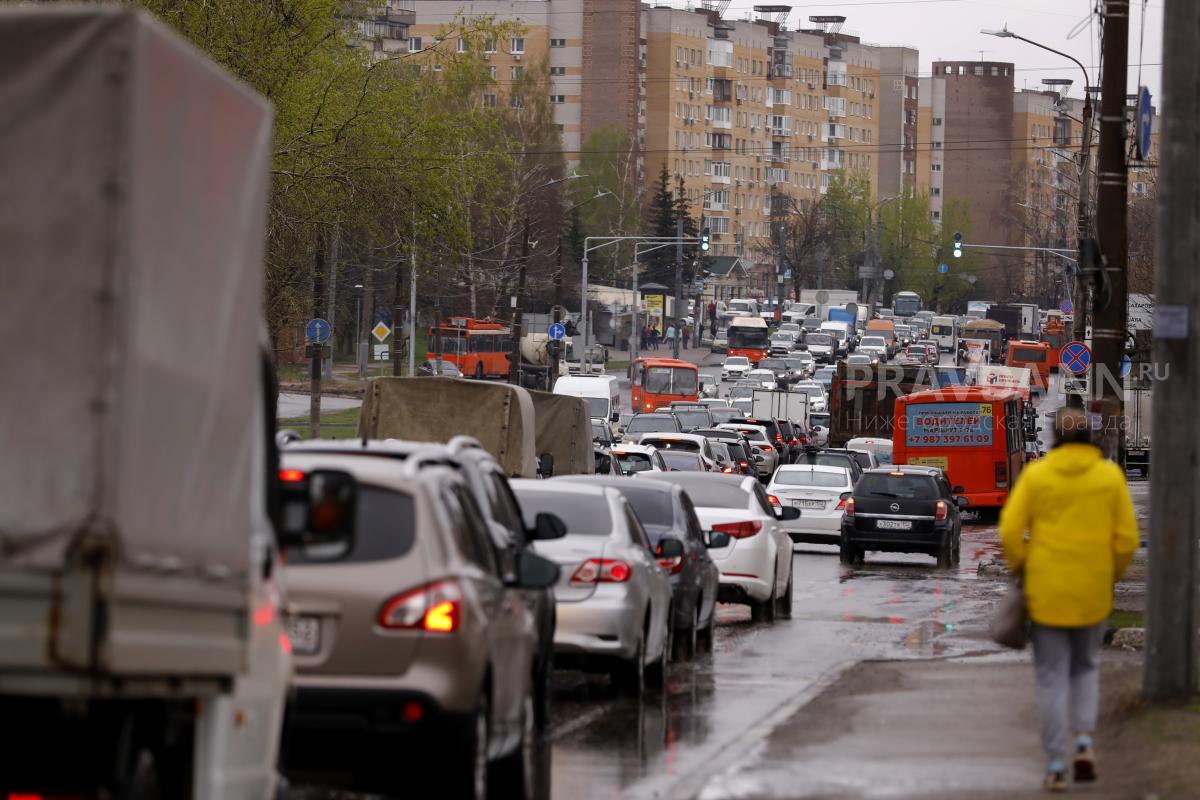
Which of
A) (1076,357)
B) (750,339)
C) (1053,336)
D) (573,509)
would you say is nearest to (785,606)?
(573,509)

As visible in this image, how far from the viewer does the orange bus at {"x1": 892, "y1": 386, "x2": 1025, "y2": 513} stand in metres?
49.1

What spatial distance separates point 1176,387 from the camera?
12344mm

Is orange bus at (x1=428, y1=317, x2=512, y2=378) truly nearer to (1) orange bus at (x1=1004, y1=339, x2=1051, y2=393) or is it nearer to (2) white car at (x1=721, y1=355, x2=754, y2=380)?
(2) white car at (x1=721, y1=355, x2=754, y2=380)

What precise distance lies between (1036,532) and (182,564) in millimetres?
5402

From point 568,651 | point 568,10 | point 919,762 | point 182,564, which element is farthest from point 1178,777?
point 568,10

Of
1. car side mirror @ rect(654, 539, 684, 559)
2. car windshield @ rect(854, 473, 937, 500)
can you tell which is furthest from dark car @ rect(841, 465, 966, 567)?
car side mirror @ rect(654, 539, 684, 559)

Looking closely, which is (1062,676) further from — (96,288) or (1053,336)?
(1053,336)

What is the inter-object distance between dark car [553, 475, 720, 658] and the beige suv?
7642 millimetres

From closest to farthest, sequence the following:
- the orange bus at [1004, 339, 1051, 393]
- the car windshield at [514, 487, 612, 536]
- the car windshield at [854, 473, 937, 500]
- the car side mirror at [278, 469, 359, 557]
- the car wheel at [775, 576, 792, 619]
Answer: the car side mirror at [278, 469, 359, 557] < the car windshield at [514, 487, 612, 536] < the car wheel at [775, 576, 792, 619] < the car windshield at [854, 473, 937, 500] < the orange bus at [1004, 339, 1051, 393]

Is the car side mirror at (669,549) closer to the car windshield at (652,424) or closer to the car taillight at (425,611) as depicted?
the car taillight at (425,611)

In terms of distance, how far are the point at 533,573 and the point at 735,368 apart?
101217mm

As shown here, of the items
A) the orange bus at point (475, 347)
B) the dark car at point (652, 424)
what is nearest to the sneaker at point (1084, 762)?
the dark car at point (652, 424)

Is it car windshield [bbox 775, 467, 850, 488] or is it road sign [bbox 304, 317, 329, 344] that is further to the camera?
road sign [bbox 304, 317, 329, 344]

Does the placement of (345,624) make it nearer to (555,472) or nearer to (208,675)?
(208,675)
